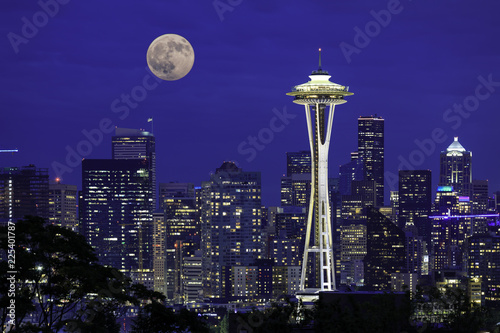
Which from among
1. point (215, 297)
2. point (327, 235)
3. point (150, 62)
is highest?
point (150, 62)

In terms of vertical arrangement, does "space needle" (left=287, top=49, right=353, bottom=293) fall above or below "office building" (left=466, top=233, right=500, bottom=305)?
above

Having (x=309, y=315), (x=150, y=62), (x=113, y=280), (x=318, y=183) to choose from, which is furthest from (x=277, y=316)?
(x=318, y=183)

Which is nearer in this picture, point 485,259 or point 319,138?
point 319,138

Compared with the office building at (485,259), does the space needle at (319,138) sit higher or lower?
higher

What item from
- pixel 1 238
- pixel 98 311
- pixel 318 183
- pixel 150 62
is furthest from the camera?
pixel 318 183

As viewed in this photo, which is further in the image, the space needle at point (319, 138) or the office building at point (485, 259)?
the office building at point (485, 259)

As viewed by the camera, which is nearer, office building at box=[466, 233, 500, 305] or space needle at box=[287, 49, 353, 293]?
space needle at box=[287, 49, 353, 293]

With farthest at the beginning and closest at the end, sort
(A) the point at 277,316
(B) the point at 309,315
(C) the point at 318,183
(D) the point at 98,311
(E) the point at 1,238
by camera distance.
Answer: (C) the point at 318,183 < (B) the point at 309,315 < (A) the point at 277,316 < (D) the point at 98,311 < (E) the point at 1,238

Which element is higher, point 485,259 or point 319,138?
point 319,138

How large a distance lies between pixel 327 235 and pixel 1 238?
100117mm

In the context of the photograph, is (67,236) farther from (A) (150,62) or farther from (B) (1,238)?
(A) (150,62)

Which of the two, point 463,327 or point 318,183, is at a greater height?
point 318,183

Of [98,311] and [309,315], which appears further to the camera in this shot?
[309,315]

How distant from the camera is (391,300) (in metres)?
42.2
